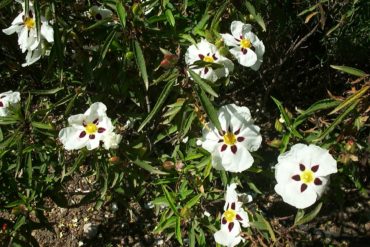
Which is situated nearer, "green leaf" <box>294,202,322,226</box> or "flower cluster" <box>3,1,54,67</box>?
"flower cluster" <box>3,1,54,67</box>

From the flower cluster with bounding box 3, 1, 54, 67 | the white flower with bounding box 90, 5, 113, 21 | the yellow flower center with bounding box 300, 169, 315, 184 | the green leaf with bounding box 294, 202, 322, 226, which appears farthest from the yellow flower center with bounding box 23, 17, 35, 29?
the green leaf with bounding box 294, 202, 322, 226

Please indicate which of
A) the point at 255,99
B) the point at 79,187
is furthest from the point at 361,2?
the point at 79,187

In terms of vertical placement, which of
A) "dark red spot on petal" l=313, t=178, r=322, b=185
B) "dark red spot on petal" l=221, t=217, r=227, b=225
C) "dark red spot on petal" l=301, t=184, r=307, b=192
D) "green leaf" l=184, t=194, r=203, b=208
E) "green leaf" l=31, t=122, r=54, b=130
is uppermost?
"green leaf" l=31, t=122, r=54, b=130

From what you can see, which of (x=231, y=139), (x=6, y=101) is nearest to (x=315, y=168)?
(x=231, y=139)

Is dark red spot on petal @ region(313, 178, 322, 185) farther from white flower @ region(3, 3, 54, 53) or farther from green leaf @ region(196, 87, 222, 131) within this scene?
white flower @ region(3, 3, 54, 53)

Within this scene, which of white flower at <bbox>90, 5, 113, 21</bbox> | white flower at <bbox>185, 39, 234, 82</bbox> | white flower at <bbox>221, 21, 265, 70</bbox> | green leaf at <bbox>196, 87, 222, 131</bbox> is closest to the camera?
green leaf at <bbox>196, 87, 222, 131</bbox>
